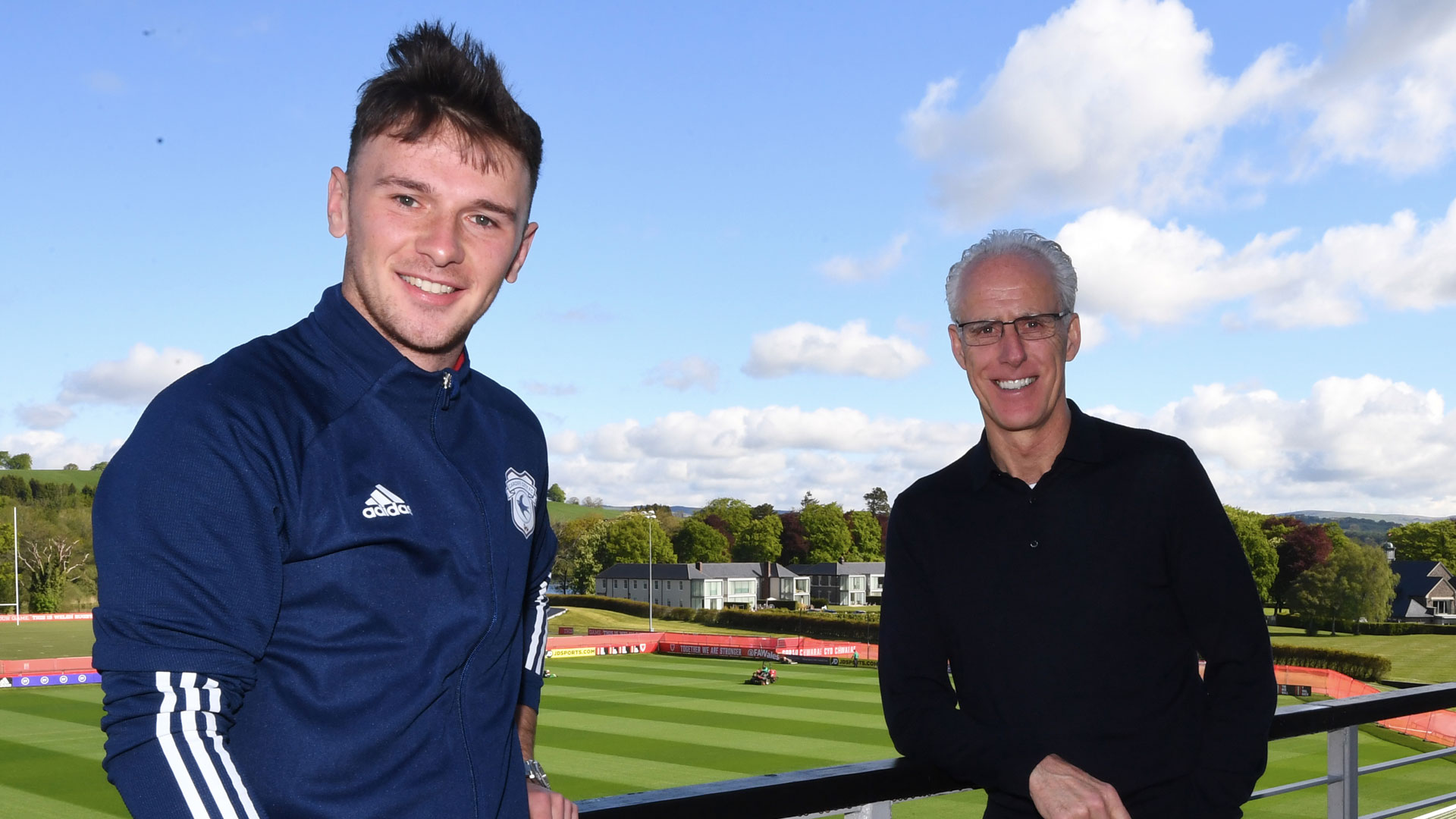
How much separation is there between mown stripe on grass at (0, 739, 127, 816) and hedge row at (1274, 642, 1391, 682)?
36634 millimetres

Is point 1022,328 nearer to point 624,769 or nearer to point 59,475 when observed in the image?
point 624,769

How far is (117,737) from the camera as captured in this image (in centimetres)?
126

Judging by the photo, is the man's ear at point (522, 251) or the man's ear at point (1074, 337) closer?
the man's ear at point (522, 251)

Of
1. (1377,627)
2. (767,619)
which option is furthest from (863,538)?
(1377,627)

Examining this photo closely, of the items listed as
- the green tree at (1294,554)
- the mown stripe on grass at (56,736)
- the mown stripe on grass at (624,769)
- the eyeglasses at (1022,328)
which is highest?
the green tree at (1294,554)

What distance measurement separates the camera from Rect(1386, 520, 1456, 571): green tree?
86000 mm

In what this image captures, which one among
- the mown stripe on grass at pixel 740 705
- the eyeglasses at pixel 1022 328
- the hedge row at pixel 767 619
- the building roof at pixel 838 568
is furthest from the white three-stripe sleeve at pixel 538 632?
the building roof at pixel 838 568

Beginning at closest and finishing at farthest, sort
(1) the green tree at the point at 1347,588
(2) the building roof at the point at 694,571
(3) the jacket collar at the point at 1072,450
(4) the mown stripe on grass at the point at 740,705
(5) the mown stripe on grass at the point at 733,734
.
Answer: (3) the jacket collar at the point at 1072,450
(5) the mown stripe on grass at the point at 733,734
(4) the mown stripe on grass at the point at 740,705
(1) the green tree at the point at 1347,588
(2) the building roof at the point at 694,571

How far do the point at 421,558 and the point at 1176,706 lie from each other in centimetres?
172

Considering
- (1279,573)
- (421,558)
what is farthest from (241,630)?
(1279,573)

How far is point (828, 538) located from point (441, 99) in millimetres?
106987

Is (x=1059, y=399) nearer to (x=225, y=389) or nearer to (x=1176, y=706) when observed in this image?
(x=1176, y=706)

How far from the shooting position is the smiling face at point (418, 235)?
162cm

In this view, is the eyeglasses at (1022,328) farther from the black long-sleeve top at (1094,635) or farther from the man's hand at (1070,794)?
the man's hand at (1070,794)
